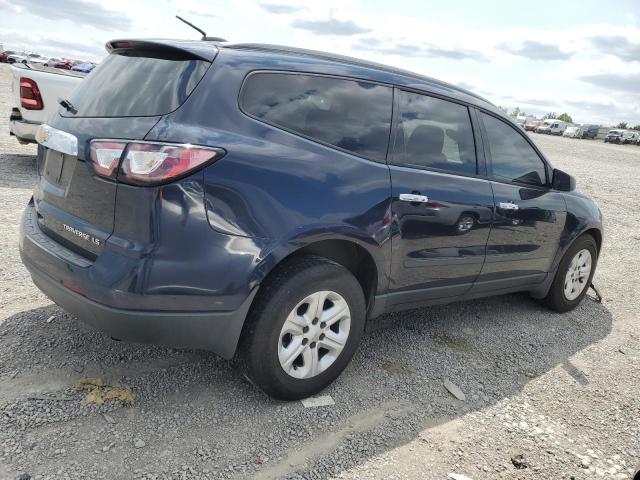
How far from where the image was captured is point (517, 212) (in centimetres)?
399

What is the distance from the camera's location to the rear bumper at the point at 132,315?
240 centimetres

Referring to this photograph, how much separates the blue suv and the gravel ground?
34 cm

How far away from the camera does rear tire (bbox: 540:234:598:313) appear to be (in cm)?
475

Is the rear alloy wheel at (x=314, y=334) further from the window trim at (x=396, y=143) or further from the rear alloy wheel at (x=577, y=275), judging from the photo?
the rear alloy wheel at (x=577, y=275)

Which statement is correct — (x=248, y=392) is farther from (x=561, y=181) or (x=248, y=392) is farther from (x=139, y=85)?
(x=561, y=181)

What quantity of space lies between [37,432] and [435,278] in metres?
2.43

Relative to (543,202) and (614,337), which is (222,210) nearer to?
(543,202)

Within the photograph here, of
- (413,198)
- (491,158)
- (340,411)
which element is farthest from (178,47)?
(491,158)

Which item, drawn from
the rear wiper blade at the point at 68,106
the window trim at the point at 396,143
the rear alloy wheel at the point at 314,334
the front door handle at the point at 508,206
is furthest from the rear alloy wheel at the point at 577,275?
the rear wiper blade at the point at 68,106

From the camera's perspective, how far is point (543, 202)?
→ 14.1ft

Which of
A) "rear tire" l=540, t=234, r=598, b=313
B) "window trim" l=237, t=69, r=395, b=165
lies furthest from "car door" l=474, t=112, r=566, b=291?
"window trim" l=237, t=69, r=395, b=165

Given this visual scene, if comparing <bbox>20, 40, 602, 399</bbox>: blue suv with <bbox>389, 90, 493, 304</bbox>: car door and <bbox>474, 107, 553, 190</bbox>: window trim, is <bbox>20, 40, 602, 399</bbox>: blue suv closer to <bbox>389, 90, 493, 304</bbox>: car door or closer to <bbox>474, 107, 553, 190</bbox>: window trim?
<bbox>389, 90, 493, 304</bbox>: car door

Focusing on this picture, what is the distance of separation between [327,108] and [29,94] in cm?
631

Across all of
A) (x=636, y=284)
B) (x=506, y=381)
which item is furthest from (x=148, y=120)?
(x=636, y=284)
